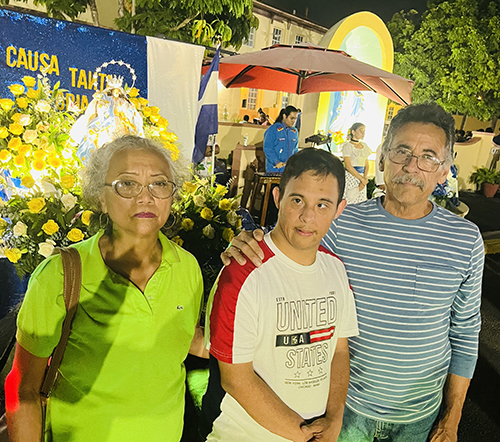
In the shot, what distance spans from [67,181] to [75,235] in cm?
35

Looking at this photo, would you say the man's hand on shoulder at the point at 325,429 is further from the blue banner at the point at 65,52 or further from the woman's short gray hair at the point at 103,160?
the blue banner at the point at 65,52

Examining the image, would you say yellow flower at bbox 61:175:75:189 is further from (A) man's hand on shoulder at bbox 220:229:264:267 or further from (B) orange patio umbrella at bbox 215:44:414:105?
(B) orange patio umbrella at bbox 215:44:414:105

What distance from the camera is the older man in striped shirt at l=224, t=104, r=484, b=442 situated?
5.66 ft

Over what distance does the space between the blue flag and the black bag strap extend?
150 inches

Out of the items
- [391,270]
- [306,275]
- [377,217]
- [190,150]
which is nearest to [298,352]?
[306,275]

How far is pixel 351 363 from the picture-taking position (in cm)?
182

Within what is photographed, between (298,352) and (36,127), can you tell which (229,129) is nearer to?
(36,127)

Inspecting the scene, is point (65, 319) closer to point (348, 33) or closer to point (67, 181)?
point (67, 181)

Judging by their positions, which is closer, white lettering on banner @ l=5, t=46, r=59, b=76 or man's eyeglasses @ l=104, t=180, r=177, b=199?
man's eyeglasses @ l=104, t=180, r=177, b=199

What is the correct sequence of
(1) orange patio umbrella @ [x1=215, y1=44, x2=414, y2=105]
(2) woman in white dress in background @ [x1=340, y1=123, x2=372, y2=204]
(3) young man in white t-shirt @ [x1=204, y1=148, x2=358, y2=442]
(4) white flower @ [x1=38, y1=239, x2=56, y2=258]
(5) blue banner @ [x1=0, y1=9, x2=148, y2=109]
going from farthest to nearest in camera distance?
(2) woman in white dress in background @ [x1=340, y1=123, x2=372, y2=204]
(1) orange patio umbrella @ [x1=215, y1=44, x2=414, y2=105]
(5) blue banner @ [x1=0, y1=9, x2=148, y2=109]
(4) white flower @ [x1=38, y1=239, x2=56, y2=258]
(3) young man in white t-shirt @ [x1=204, y1=148, x2=358, y2=442]

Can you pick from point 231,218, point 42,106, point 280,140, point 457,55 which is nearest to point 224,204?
point 231,218

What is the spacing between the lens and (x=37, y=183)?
2404 millimetres

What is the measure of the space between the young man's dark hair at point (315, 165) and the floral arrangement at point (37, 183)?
3.46 ft

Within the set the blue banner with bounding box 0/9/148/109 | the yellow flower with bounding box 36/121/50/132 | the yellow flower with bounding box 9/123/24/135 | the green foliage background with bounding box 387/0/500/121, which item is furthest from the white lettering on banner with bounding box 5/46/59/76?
the green foliage background with bounding box 387/0/500/121
